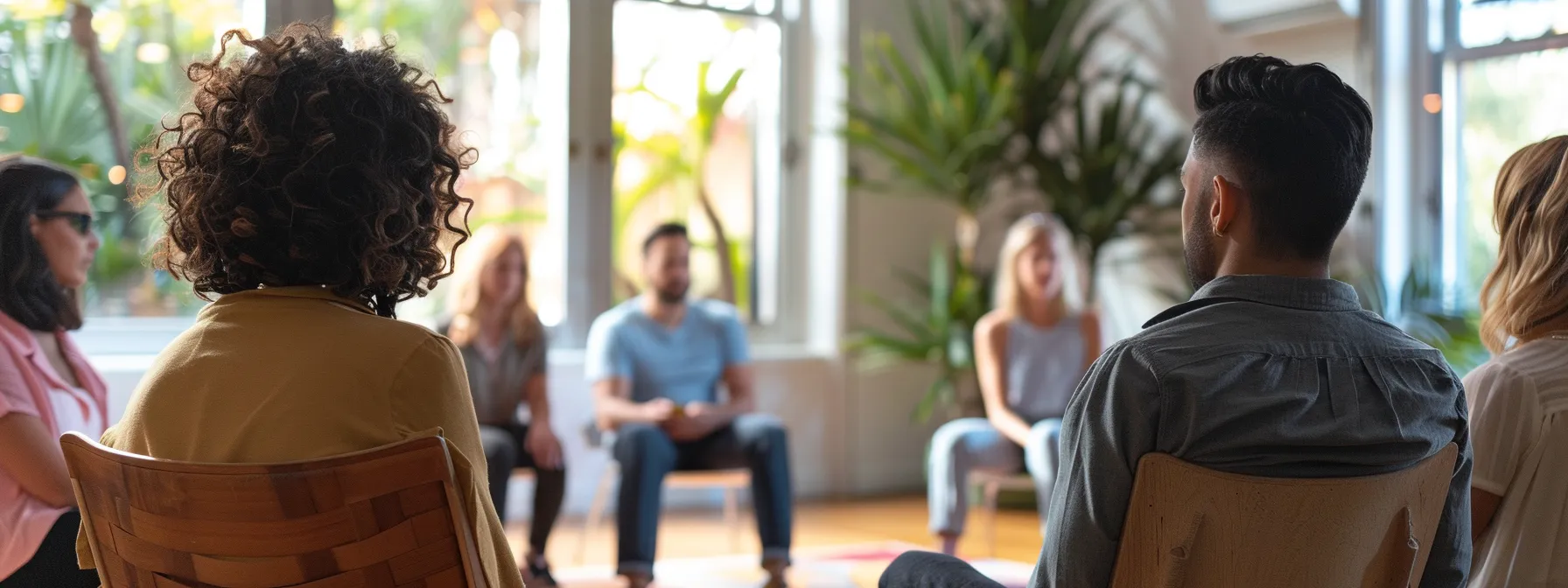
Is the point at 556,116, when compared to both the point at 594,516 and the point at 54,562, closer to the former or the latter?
the point at 594,516

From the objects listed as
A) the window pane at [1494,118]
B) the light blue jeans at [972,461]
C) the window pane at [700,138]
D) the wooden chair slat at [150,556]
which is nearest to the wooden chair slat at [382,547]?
the wooden chair slat at [150,556]

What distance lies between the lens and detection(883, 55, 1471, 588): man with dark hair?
124 centimetres

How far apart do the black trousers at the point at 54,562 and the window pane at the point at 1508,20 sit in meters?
4.97

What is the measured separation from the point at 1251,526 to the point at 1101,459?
6.0 inches

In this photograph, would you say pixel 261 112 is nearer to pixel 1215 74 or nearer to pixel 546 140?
pixel 1215 74

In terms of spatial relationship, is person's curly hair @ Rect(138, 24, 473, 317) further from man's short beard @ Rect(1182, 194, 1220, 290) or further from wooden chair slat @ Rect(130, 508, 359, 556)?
man's short beard @ Rect(1182, 194, 1220, 290)

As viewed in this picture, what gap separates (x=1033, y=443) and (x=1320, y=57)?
221cm

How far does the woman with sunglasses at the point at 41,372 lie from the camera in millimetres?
1782

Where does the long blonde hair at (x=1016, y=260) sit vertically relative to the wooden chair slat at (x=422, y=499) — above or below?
above

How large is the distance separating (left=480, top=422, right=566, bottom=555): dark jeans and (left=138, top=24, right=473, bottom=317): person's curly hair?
Result: 2483 millimetres

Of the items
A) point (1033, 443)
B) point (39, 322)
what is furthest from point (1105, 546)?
point (1033, 443)

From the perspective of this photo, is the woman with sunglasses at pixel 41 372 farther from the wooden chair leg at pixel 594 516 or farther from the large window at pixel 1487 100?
the large window at pixel 1487 100

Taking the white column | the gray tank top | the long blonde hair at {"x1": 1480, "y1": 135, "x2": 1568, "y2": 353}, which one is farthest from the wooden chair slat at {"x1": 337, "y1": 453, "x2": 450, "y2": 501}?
the white column

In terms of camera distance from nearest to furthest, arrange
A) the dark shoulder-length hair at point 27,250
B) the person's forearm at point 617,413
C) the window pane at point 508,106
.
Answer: the dark shoulder-length hair at point 27,250 → the person's forearm at point 617,413 → the window pane at point 508,106
